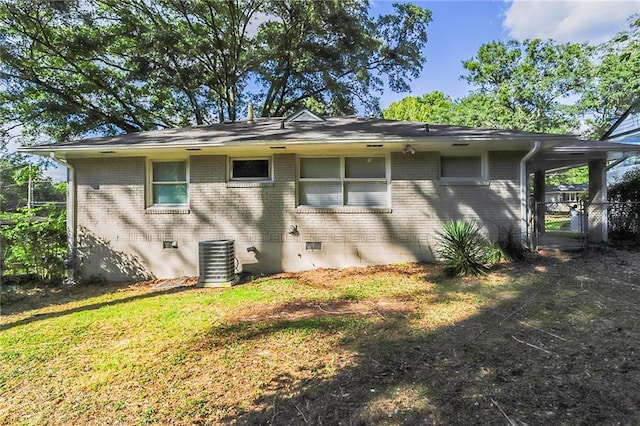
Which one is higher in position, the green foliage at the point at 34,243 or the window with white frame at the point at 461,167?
the window with white frame at the point at 461,167

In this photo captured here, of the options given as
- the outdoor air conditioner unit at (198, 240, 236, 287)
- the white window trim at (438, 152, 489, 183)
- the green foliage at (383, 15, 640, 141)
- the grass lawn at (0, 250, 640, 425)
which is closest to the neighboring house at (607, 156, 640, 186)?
the green foliage at (383, 15, 640, 141)

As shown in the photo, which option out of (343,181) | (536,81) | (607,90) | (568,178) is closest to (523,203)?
(343,181)

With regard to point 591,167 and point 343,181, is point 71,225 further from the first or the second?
point 591,167

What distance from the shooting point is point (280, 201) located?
785 centimetres

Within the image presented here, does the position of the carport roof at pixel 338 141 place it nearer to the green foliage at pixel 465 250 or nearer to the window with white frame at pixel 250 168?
the window with white frame at pixel 250 168

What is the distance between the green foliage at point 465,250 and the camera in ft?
21.6

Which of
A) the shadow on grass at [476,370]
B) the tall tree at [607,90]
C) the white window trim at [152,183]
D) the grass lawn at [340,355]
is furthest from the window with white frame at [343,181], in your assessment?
the tall tree at [607,90]

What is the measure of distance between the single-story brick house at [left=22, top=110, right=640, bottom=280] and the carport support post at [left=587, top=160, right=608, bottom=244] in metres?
1.07

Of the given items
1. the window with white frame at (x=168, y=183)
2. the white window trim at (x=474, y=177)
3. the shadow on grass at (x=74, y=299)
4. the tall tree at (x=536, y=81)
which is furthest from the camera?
the tall tree at (x=536, y=81)

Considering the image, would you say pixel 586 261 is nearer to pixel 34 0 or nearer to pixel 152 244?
pixel 152 244

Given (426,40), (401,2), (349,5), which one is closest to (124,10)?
(349,5)

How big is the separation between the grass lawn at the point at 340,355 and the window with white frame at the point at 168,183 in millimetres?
2729

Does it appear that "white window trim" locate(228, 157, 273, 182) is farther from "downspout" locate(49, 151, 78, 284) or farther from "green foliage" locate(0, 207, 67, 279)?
"green foliage" locate(0, 207, 67, 279)

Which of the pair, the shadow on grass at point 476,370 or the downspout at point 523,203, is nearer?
the shadow on grass at point 476,370
